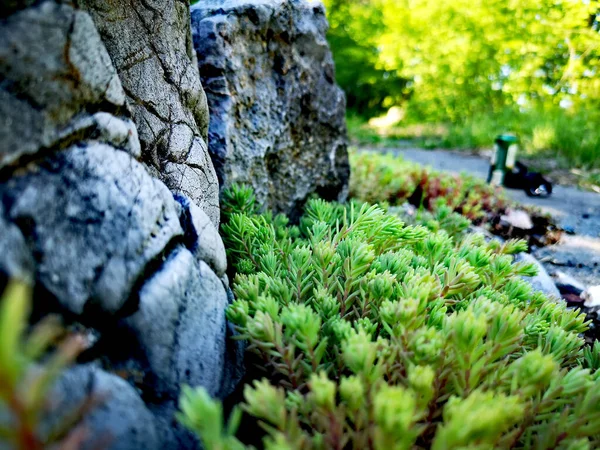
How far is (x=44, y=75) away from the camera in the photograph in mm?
1127

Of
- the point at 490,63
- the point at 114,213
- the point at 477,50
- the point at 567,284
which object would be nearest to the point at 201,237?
the point at 114,213

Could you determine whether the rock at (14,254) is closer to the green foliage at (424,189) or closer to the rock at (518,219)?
the green foliage at (424,189)

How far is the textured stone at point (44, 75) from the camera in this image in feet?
3.43

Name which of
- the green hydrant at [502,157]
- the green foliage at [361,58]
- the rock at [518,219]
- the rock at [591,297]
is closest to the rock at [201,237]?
the rock at [591,297]

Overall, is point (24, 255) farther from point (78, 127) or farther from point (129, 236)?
point (78, 127)

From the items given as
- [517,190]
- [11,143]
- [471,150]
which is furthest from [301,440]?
[471,150]

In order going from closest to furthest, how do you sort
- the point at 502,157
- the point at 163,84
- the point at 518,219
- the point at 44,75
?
the point at 44,75 → the point at 163,84 → the point at 518,219 → the point at 502,157

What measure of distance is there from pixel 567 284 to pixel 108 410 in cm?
294

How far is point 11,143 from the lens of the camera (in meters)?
1.04

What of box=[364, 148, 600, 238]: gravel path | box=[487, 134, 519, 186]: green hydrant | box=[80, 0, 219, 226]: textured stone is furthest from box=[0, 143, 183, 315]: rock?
box=[487, 134, 519, 186]: green hydrant

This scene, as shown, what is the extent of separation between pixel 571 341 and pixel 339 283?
79 cm

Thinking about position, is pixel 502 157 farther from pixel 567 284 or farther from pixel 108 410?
pixel 108 410

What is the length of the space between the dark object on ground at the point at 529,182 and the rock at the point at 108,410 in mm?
5602

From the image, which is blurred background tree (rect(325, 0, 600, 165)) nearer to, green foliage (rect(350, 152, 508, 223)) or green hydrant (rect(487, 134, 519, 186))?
green hydrant (rect(487, 134, 519, 186))
